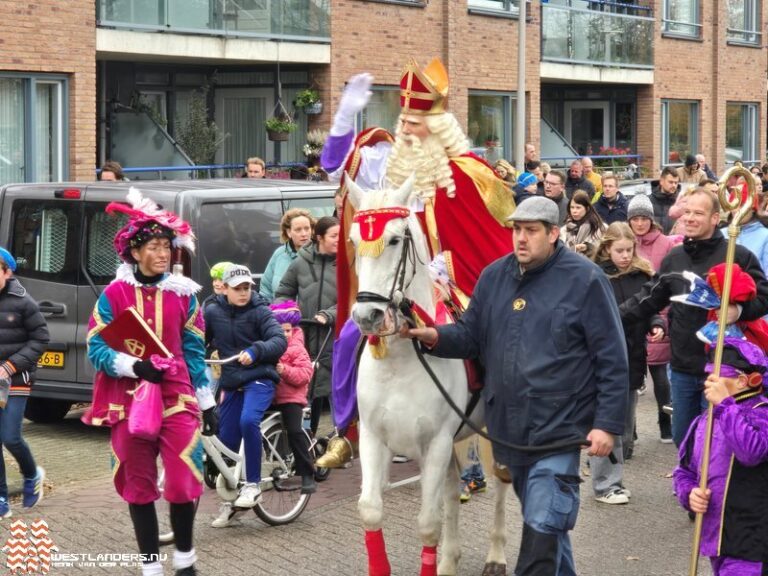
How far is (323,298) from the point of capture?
1049cm

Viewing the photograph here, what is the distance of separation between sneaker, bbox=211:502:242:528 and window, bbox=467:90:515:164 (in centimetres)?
2077

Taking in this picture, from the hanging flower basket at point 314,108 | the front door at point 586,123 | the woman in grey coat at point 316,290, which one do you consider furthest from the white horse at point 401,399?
the front door at point 586,123

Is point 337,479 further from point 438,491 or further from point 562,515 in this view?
point 562,515

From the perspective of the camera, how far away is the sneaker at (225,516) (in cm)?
900

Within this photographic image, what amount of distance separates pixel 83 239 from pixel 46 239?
447 millimetres

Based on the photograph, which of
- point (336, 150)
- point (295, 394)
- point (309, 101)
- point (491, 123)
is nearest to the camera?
point (336, 150)

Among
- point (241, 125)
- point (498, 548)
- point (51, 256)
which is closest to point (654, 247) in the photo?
point (498, 548)

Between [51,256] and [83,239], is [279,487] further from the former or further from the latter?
[51,256]

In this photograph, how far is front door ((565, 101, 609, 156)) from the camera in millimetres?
36688

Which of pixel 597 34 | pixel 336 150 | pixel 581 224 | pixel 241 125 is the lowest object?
pixel 581 224

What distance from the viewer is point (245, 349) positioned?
28.9ft

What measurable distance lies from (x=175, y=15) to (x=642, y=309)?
50.0 ft

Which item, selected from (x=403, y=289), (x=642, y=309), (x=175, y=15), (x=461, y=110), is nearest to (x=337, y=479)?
(x=642, y=309)

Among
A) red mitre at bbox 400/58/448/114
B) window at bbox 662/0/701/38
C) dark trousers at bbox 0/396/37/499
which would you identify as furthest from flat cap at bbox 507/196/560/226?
window at bbox 662/0/701/38
